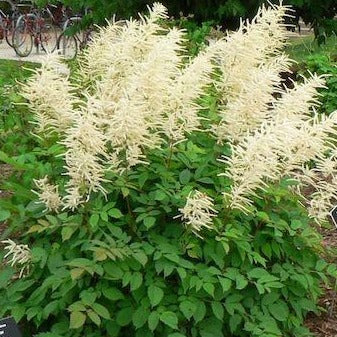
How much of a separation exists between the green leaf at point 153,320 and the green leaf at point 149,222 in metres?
0.34

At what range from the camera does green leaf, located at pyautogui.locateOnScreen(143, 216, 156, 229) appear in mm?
3168

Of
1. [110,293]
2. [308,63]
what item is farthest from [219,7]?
[110,293]

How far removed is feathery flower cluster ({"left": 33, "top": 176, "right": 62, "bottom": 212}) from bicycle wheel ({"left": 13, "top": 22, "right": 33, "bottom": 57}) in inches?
494

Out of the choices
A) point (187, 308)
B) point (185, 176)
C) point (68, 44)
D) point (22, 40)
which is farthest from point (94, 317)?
point (22, 40)

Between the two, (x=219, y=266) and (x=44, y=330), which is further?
(x=44, y=330)

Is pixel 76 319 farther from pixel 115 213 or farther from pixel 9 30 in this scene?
pixel 9 30

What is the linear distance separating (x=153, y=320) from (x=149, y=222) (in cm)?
38

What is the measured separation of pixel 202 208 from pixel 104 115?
559mm

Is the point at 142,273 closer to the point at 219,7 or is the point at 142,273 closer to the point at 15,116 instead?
the point at 15,116

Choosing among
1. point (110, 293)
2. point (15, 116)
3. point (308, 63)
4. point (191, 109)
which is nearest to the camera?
point (110, 293)

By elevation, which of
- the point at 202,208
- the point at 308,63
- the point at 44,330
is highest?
the point at 202,208

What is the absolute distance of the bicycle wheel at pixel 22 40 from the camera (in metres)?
15.7

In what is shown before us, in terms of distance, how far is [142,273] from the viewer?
3.25 metres

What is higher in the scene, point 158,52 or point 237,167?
point 158,52
